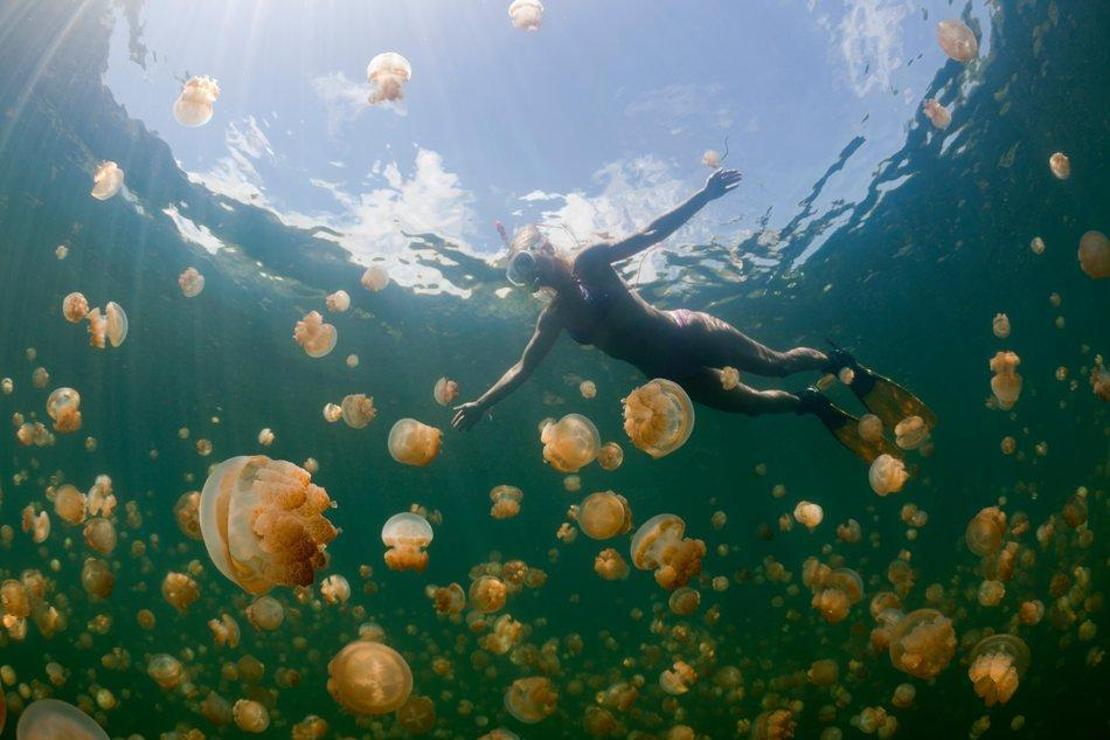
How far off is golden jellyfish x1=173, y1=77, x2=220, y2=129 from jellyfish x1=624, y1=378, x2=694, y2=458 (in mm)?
6809

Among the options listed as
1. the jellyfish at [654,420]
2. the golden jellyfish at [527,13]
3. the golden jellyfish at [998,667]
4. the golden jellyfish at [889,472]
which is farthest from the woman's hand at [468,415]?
the golden jellyfish at [998,667]

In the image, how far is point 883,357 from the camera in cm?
1864

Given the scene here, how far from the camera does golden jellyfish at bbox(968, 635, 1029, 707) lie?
768 cm

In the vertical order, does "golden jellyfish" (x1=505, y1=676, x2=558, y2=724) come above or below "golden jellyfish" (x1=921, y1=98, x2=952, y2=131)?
below

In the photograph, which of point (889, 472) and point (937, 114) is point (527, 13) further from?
point (937, 114)

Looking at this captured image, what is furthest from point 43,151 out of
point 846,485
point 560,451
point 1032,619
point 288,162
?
point 846,485

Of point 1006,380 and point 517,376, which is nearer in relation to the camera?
point 517,376

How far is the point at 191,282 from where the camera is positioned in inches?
528

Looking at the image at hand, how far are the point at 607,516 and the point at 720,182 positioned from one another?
3.78 m

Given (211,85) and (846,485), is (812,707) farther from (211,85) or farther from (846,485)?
(211,85)

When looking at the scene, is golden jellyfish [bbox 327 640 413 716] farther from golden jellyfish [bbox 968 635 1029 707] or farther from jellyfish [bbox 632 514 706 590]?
golden jellyfish [bbox 968 635 1029 707]

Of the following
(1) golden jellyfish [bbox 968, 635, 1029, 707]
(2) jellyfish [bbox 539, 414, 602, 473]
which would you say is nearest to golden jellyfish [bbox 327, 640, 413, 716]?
(2) jellyfish [bbox 539, 414, 602, 473]

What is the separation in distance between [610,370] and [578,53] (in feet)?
27.2

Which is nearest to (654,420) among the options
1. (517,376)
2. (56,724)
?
(517,376)
